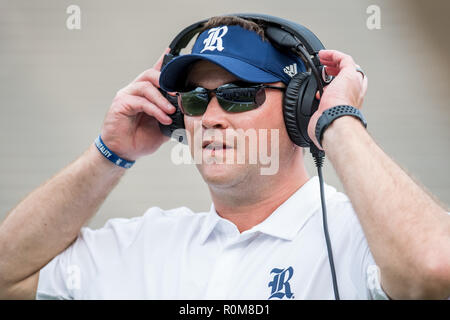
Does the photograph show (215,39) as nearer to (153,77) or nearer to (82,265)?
(153,77)

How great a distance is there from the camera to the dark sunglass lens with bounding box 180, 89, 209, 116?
154 centimetres

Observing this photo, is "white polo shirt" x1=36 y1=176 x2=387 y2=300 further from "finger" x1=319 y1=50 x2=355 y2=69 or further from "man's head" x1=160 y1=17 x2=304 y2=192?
"finger" x1=319 y1=50 x2=355 y2=69

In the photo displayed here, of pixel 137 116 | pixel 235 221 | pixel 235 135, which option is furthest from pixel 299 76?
pixel 137 116

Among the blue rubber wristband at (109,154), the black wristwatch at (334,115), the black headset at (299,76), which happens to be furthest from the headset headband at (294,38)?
the blue rubber wristband at (109,154)

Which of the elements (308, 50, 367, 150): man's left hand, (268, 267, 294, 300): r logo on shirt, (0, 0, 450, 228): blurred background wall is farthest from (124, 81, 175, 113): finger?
(0, 0, 450, 228): blurred background wall

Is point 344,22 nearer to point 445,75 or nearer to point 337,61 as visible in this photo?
point 445,75

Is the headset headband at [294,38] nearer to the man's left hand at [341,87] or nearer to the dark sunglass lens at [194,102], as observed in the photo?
the man's left hand at [341,87]

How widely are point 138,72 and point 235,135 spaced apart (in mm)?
1863

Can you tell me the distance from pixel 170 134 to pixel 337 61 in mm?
598

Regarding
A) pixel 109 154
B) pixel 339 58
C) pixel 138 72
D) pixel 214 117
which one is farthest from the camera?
pixel 138 72

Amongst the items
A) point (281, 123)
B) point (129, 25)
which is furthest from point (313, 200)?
point (129, 25)

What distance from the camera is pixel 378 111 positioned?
3018 millimetres

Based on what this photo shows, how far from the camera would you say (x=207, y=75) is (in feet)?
5.14

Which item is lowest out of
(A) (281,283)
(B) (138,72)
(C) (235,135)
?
(A) (281,283)
